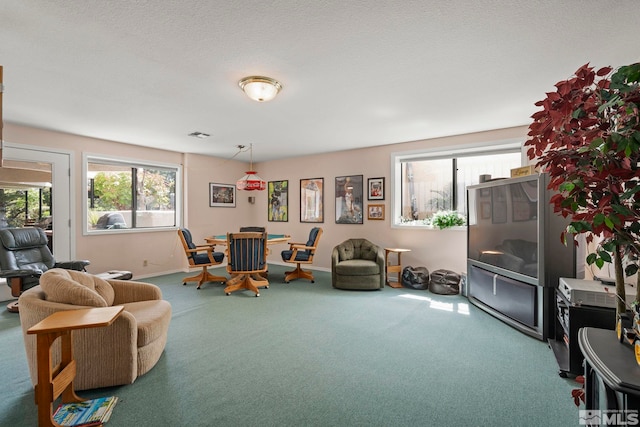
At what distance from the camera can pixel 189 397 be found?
2.03 metres

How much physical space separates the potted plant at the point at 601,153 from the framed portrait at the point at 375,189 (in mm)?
4280

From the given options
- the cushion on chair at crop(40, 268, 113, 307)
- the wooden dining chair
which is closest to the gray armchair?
the wooden dining chair

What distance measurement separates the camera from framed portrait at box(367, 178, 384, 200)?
225 inches

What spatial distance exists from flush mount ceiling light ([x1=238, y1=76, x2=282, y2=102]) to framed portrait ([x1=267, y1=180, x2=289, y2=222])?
4.21m

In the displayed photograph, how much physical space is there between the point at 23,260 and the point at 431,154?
6170 mm

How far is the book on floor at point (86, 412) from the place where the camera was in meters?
1.77

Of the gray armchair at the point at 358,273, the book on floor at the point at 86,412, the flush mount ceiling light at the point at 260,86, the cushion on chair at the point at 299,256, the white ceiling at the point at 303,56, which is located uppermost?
the white ceiling at the point at 303,56

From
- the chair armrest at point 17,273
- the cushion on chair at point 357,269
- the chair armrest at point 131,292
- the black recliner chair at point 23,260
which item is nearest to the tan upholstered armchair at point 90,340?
the chair armrest at point 131,292

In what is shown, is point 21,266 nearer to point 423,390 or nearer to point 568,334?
point 423,390

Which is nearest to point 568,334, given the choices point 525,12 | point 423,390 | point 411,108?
point 423,390

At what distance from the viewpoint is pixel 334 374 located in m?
2.30

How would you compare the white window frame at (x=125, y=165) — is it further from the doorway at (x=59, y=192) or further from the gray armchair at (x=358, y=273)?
the gray armchair at (x=358, y=273)

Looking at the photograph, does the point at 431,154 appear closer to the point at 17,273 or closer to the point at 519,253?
the point at 519,253

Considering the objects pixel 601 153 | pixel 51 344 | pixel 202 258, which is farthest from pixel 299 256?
pixel 601 153
